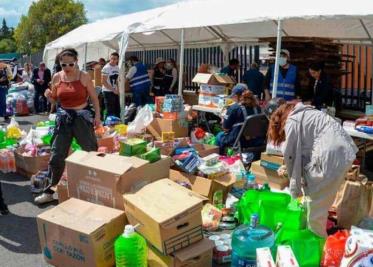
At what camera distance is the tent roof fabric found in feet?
18.4

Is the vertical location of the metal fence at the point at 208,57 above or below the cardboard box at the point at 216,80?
above

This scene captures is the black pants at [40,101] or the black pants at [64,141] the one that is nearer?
the black pants at [64,141]

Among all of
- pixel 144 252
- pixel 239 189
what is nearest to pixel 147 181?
pixel 144 252

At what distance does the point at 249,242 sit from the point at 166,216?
702 millimetres

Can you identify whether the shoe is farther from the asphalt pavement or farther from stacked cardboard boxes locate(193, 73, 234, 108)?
stacked cardboard boxes locate(193, 73, 234, 108)

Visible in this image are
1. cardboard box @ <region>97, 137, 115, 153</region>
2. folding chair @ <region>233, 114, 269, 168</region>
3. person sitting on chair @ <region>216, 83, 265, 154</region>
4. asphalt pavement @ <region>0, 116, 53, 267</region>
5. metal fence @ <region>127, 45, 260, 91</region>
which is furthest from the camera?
metal fence @ <region>127, 45, 260, 91</region>

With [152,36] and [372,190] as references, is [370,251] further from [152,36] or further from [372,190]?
[152,36]

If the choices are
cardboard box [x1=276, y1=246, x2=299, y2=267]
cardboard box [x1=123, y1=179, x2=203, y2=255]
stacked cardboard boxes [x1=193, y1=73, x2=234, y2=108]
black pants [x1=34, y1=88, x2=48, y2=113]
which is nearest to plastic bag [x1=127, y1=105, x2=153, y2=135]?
stacked cardboard boxes [x1=193, y1=73, x2=234, y2=108]

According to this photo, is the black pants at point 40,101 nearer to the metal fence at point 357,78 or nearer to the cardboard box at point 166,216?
the metal fence at point 357,78

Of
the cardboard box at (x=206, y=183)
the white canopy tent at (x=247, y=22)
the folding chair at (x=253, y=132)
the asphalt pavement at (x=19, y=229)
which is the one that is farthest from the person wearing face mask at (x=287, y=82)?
the asphalt pavement at (x=19, y=229)

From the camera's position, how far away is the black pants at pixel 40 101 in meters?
14.7

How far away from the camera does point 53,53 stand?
1755cm

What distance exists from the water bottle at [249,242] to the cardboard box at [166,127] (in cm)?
405

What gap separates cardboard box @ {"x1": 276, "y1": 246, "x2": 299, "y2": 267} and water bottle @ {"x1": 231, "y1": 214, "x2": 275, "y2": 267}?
35 cm
